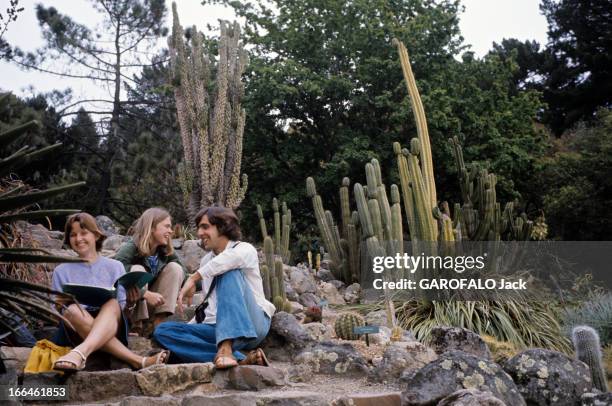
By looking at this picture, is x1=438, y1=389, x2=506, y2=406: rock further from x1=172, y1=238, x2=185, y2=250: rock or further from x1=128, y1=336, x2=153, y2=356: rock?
x1=172, y1=238, x2=185, y2=250: rock

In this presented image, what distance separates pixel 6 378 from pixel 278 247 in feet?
21.0

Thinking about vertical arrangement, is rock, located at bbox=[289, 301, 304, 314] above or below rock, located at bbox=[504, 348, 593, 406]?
above

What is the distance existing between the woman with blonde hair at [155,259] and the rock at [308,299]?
2.95 m

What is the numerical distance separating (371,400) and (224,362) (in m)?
0.80

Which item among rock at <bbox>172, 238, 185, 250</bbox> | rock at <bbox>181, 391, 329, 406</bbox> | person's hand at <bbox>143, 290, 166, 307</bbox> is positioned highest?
rock at <bbox>172, 238, 185, 250</bbox>

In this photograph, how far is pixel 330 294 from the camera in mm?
8523


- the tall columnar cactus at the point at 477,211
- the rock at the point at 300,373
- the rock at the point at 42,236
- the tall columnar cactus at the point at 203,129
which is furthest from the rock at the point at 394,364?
the tall columnar cactus at the point at 203,129

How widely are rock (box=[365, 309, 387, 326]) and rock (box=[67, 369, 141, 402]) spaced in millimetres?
2992

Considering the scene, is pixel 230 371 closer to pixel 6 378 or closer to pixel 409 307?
pixel 6 378

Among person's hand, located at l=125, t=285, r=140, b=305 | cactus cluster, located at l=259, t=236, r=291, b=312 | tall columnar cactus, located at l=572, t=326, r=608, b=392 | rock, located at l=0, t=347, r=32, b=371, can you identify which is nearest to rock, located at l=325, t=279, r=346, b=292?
cactus cluster, located at l=259, t=236, r=291, b=312

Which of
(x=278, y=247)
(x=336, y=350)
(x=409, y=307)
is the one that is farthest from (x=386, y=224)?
(x=336, y=350)

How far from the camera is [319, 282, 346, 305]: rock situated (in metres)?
8.30

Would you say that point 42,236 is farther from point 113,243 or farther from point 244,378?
point 244,378

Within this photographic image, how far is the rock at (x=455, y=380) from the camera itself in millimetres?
3766
